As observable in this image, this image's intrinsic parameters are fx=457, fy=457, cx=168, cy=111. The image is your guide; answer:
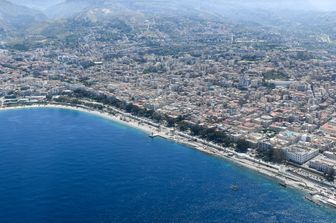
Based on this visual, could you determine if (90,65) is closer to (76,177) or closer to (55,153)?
(55,153)

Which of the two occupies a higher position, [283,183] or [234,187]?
[283,183]

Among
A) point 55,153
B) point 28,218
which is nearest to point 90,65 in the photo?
point 55,153

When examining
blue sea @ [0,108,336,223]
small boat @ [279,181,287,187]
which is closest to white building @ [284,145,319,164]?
blue sea @ [0,108,336,223]

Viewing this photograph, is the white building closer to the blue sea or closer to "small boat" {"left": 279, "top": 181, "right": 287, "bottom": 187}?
the blue sea

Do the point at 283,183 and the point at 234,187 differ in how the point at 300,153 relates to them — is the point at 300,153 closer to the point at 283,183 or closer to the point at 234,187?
the point at 283,183

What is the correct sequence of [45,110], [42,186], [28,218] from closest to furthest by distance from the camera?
[28,218] < [42,186] < [45,110]

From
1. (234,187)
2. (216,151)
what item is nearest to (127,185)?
(234,187)
